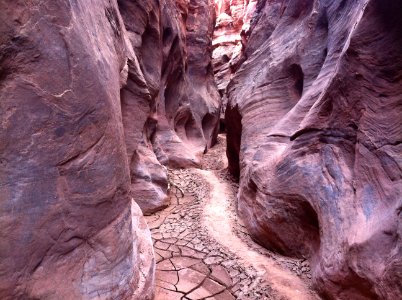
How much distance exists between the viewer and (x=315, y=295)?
438 cm

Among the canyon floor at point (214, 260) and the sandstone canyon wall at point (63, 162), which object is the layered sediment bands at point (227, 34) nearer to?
Result: the canyon floor at point (214, 260)

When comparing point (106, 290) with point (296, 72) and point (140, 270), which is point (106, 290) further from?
point (296, 72)

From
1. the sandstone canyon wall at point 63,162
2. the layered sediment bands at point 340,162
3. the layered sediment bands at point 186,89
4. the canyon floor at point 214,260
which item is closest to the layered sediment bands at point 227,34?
the layered sediment bands at point 186,89

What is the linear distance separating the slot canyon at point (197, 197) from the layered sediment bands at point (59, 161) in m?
0.01

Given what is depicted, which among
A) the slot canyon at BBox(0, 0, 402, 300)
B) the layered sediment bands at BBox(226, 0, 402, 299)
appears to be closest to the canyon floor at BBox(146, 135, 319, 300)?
the slot canyon at BBox(0, 0, 402, 300)

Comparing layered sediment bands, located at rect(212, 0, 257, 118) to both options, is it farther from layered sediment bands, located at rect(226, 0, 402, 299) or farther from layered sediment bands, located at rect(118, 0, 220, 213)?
layered sediment bands, located at rect(226, 0, 402, 299)

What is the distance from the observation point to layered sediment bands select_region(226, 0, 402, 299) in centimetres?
358

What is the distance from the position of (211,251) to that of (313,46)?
537cm

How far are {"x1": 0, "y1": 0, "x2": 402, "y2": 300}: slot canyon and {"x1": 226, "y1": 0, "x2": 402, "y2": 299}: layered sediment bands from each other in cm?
2

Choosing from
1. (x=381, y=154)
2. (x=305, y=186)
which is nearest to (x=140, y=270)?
(x=305, y=186)

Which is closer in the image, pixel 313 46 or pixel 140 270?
pixel 140 270

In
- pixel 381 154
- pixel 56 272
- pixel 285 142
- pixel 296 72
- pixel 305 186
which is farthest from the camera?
pixel 296 72

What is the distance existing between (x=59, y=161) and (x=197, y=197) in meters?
6.24

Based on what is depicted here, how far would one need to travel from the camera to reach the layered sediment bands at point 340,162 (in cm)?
358
